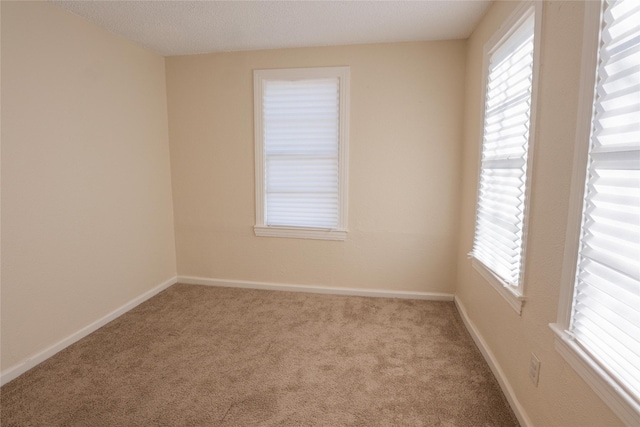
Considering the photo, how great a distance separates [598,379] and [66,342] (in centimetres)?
314

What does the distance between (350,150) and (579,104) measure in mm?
2079

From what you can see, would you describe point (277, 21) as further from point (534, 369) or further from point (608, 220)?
point (534, 369)

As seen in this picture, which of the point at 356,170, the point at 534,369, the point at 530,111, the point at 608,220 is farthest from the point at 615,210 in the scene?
the point at 356,170

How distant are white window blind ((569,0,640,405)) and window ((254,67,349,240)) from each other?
7.18 feet

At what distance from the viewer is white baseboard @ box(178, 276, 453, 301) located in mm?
3201

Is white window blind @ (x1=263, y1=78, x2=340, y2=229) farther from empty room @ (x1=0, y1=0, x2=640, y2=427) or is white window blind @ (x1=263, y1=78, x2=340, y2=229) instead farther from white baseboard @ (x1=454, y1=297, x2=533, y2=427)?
white baseboard @ (x1=454, y1=297, x2=533, y2=427)

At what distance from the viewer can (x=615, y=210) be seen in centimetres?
99

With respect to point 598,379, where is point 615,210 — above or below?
above

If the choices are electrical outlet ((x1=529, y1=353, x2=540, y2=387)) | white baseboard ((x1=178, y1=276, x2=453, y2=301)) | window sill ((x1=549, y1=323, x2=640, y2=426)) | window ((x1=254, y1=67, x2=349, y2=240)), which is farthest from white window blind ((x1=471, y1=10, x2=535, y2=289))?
window ((x1=254, y1=67, x2=349, y2=240))

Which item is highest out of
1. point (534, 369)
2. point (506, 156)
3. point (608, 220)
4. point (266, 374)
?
point (506, 156)

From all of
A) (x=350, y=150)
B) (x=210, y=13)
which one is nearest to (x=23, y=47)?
(x=210, y=13)

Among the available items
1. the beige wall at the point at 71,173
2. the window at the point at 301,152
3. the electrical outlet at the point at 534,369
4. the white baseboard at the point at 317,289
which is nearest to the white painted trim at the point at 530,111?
the electrical outlet at the point at 534,369

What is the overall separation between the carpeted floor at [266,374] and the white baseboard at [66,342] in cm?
6

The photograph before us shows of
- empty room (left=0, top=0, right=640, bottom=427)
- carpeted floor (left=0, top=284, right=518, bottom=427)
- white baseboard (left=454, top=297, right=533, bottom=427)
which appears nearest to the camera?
empty room (left=0, top=0, right=640, bottom=427)
